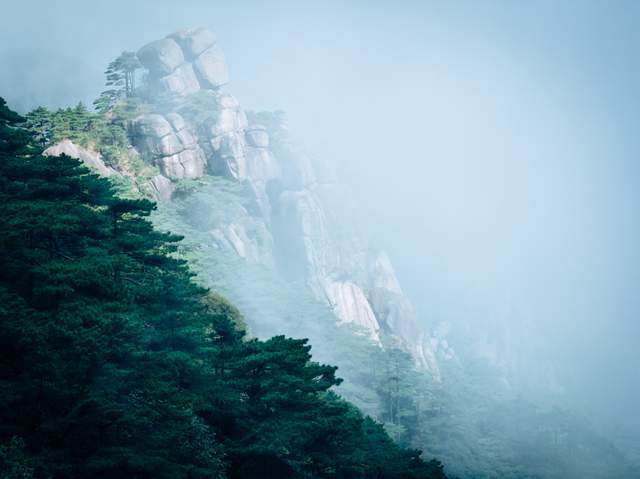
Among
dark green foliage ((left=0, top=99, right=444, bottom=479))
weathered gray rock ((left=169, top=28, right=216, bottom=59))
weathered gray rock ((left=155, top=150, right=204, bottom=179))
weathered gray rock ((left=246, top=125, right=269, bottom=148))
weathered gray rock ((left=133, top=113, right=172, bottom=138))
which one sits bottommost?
dark green foliage ((left=0, top=99, right=444, bottom=479))

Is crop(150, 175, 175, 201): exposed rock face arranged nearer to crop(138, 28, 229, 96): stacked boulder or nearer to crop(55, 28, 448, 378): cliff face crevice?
crop(55, 28, 448, 378): cliff face crevice

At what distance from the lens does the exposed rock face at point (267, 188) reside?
55094 mm

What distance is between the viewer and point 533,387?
9750 centimetres

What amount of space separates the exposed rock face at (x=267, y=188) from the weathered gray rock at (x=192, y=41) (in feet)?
0.47

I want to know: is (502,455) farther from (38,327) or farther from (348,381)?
(38,327)

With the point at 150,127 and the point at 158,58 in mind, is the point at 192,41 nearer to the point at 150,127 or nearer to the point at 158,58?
the point at 158,58

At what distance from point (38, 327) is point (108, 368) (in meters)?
1.87

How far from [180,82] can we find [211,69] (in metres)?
7.34

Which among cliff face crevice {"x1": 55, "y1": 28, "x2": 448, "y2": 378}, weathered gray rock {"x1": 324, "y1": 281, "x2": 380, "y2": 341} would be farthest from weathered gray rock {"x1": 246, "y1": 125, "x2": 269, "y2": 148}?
weathered gray rock {"x1": 324, "y1": 281, "x2": 380, "y2": 341}

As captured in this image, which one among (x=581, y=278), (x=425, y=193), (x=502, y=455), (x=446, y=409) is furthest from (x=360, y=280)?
(x=581, y=278)

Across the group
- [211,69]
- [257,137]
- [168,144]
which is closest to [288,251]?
[257,137]

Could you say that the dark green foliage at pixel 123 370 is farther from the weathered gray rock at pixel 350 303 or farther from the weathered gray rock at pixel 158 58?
the weathered gray rock at pixel 158 58

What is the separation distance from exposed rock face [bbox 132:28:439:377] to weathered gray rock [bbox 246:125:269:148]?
0.45 ft

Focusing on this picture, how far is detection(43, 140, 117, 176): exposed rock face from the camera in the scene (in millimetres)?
38094
